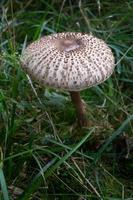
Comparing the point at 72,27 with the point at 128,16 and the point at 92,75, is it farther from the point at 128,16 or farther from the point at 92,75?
the point at 92,75

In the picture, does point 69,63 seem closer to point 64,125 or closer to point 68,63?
point 68,63

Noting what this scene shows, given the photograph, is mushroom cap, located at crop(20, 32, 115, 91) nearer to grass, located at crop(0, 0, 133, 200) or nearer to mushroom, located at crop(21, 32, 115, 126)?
mushroom, located at crop(21, 32, 115, 126)

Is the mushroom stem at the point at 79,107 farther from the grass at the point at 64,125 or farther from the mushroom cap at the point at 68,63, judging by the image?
the mushroom cap at the point at 68,63

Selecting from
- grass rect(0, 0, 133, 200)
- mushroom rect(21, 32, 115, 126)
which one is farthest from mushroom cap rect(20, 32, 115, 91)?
grass rect(0, 0, 133, 200)

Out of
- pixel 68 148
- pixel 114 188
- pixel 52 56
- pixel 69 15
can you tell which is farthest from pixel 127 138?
pixel 69 15

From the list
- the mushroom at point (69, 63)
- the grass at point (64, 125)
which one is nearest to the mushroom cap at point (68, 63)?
the mushroom at point (69, 63)
